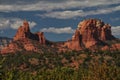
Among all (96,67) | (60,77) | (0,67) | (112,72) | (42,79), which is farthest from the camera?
(60,77)

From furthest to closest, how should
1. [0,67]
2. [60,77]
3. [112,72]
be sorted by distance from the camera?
1. [60,77]
2. [112,72]
3. [0,67]

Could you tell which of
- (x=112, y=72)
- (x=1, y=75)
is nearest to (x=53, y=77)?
(x=112, y=72)

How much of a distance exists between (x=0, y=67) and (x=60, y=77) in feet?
395

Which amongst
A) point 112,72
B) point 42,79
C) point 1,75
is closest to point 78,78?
point 42,79

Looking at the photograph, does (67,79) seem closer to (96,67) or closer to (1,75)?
(96,67)

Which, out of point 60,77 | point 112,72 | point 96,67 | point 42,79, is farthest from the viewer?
point 60,77

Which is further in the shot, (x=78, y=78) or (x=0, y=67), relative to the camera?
(x=78, y=78)

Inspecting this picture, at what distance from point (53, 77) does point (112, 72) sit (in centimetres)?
9275

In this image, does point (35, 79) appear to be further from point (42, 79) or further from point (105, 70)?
point (105, 70)

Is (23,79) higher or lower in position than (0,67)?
lower

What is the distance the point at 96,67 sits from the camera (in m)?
93.6

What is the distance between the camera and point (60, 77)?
Result: 191375mm

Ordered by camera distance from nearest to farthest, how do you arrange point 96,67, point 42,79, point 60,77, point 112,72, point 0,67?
point 0,67 < point 96,67 < point 112,72 < point 42,79 < point 60,77

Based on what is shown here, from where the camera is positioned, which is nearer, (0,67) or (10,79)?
(0,67)
